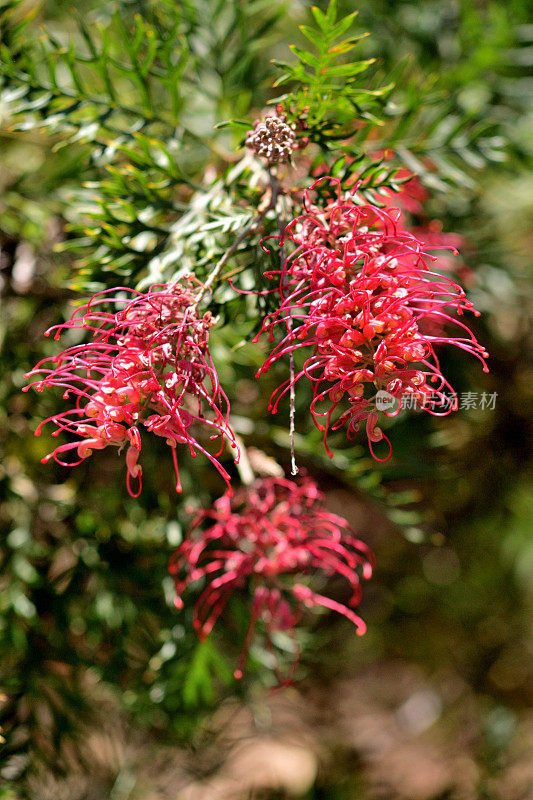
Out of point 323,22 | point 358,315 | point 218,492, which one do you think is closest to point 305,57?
point 323,22

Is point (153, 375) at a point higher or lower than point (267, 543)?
higher

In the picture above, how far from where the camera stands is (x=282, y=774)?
1145mm

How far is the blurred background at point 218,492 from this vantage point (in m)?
0.72

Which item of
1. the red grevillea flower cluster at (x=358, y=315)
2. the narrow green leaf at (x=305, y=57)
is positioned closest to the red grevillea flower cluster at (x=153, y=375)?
the red grevillea flower cluster at (x=358, y=315)

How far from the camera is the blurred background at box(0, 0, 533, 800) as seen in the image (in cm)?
72

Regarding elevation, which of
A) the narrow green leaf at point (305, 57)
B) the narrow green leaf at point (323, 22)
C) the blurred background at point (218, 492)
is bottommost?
the blurred background at point (218, 492)

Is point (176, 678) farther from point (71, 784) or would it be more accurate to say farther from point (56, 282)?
point (56, 282)

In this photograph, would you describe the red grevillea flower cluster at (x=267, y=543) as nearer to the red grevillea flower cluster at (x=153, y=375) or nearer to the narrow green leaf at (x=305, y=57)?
the red grevillea flower cluster at (x=153, y=375)

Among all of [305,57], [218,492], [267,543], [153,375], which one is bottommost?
[218,492]

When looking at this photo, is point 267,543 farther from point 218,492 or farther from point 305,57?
point 305,57

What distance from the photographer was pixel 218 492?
0.86m

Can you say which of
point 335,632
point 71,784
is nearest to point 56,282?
point 71,784

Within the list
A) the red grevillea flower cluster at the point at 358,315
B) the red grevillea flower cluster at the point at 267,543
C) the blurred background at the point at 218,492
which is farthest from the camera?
the blurred background at the point at 218,492

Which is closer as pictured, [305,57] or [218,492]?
[305,57]
